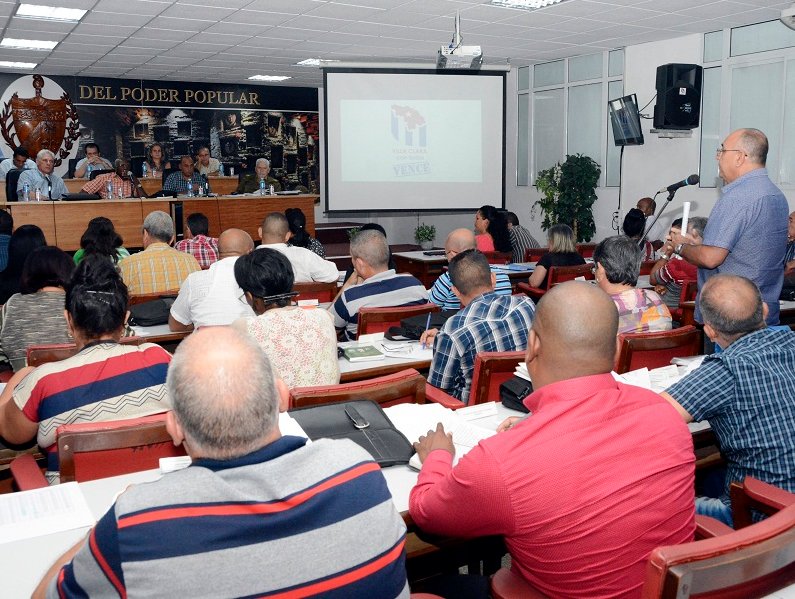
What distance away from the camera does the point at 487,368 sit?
2992 mm

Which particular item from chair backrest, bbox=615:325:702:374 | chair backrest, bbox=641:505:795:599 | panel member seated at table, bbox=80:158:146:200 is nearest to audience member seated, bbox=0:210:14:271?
panel member seated at table, bbox=80:158:146:200

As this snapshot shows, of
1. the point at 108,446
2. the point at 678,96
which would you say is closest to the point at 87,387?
the point at 108,446

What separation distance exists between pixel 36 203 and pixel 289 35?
377cm

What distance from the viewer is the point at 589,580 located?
1.60 meters

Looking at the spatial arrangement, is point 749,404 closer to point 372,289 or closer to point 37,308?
point 372,289

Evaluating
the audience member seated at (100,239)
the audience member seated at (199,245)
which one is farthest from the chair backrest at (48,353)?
the audience member seated at (199,245)

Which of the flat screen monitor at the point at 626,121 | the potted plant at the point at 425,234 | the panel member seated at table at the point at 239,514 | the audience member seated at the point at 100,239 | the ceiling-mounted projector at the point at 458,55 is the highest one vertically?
the ceiling-mounted projector at the point at 458,55

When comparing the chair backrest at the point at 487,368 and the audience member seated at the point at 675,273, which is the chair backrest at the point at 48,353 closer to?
the chair backrest at the point at 487,368

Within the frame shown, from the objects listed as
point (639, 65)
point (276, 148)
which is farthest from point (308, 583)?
point (276, 148)

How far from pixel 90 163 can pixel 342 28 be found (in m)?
6.04

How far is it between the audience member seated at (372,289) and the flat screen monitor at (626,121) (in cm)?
640

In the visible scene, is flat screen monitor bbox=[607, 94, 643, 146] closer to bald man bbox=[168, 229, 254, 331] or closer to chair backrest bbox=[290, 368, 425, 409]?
bald man bbox=[168, 229, 254, 331]

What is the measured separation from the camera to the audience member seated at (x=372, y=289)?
178 inches

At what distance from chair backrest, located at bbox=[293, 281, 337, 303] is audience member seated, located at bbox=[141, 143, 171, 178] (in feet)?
30.8
